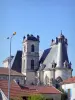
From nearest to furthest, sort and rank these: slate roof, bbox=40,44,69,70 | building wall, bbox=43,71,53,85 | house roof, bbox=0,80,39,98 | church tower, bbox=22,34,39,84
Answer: house roof, bbox=0,80,39,98 → building wall, bbox=43,71,53,85 → slate roof, bbox=40,44,69,70 → church tower, bbox=22,34,39,84

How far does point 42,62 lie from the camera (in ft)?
261

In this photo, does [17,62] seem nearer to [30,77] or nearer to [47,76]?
[30,77]

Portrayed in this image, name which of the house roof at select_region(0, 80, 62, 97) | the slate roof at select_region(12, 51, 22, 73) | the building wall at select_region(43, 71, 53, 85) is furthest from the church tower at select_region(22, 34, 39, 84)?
the house roof at select_region(0, 80, 62, 97)

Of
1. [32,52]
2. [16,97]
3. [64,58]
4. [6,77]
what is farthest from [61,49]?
[16,97]

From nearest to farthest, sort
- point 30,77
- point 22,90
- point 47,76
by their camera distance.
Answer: point 22,90 < point 47,76 < point 30,77

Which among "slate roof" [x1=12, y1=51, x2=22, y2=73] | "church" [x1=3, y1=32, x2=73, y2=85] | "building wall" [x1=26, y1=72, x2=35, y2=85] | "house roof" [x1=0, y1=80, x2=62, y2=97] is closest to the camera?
"house roof" [x1=0, y1=80, x2=62, y2=97]

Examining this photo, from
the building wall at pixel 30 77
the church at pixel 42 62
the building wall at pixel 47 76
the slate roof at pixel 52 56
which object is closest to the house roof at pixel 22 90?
the church at pixel 42 62


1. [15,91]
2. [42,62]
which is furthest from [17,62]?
[15,91]

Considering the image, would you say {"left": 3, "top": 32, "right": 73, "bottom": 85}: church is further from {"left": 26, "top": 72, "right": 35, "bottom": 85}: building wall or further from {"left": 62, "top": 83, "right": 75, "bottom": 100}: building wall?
{"left": 62, "top": 83, "right": 75, "bottom": 100}: building wall

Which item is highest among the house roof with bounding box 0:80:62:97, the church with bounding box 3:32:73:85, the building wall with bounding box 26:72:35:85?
the church with bounding box 3:32:73:85

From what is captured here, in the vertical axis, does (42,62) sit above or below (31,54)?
below

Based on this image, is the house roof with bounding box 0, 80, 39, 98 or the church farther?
the church

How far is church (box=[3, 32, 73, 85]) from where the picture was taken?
70.8 m

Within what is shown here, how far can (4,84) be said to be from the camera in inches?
1969
